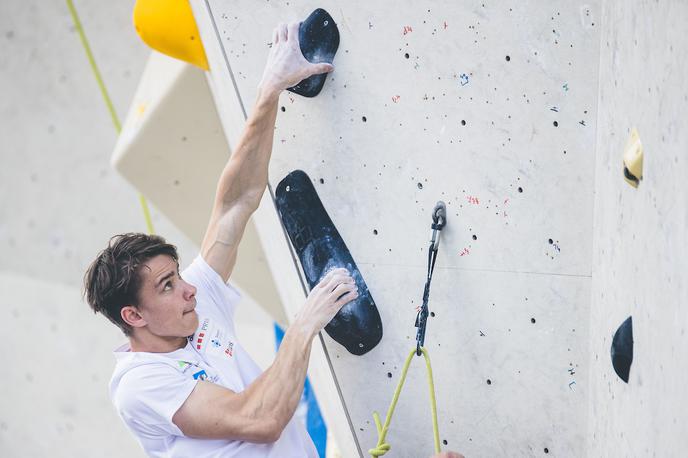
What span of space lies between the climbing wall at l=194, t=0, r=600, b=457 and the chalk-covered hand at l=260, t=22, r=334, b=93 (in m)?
0.03

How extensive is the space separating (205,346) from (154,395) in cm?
14

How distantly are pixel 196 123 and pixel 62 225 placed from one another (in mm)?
1400

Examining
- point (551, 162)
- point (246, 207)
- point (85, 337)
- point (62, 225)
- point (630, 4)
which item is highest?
point (630, 4)

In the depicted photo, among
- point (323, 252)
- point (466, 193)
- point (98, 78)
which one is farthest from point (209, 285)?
point (98, 78)

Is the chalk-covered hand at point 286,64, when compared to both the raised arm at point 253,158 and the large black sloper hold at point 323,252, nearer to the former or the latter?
the raised arm at point 253,158

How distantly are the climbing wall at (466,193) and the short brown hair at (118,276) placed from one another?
0.32 meters

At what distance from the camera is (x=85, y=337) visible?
348 cm

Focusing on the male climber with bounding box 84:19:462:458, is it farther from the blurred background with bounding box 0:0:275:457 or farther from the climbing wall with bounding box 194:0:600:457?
the blurred background with bounding box 0:0:275:457

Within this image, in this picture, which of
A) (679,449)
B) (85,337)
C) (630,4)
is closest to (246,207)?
(630,4)

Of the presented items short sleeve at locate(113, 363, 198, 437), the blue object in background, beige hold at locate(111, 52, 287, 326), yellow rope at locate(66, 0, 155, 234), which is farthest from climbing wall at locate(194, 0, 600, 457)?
yellow rope at locate(66, 0, 155, 234)

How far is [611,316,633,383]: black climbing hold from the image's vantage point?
1065 mm

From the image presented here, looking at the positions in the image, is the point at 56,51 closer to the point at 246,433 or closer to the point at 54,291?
the point at 54,291

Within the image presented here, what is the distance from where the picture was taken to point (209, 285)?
5.41 feet

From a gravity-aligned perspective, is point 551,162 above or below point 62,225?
above
